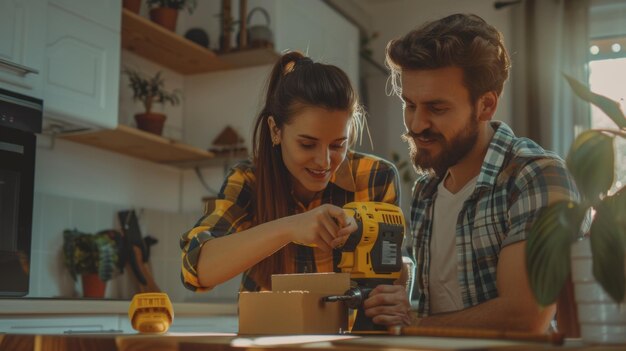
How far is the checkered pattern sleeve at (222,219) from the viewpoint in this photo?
68.5 inches

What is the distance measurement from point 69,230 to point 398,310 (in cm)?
234

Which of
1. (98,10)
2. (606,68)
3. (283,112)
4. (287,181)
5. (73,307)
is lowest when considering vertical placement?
(73,307)

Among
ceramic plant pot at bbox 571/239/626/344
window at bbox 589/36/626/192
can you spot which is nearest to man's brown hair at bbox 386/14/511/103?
ceramic plant pot at bbox 571/239/626/344

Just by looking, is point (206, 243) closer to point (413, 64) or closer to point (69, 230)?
point (413, 64)

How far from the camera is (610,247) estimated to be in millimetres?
859

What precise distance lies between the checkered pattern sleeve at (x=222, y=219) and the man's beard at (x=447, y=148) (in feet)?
1.42

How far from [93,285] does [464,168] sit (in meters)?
2.02

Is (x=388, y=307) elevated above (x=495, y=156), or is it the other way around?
(x=495, y=156)

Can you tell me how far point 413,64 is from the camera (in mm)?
1771

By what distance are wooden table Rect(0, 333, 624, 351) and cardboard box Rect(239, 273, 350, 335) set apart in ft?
0.77

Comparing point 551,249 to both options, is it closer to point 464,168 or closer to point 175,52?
point 464,168

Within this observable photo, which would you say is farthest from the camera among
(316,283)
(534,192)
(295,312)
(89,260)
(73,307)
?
(89,260)

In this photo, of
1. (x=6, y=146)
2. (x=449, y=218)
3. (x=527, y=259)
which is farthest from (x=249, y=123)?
(x=527, y=259)

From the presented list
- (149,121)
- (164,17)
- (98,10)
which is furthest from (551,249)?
(164,17)
